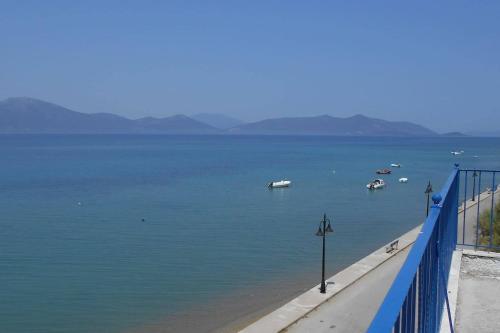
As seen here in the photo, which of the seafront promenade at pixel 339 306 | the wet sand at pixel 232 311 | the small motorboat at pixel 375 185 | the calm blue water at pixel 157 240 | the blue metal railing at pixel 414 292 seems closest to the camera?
the blue metal railing at pixel 414 292

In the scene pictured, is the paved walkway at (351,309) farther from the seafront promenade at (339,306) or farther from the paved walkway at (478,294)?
the paved walkway at (478,294)

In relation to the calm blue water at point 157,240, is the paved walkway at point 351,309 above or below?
above

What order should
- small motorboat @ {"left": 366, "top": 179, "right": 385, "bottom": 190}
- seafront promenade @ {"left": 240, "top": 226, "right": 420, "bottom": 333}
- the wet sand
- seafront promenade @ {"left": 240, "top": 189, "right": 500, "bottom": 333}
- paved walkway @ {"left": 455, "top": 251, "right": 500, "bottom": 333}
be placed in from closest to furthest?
paved walkway @ {"left": 455, "top": 251, "right": 500, "bottom": 333}, seafront promenade @ {"left": 240, "top": 189, "right": 500, "bottom": 333}, seafront promenade @ {"left": 240, "top": 226, "right": 420, "bottom": 333}, the wet sand, small motorboat @ {"left": 366, "top": 179, "right": 385, "bottom": 190}

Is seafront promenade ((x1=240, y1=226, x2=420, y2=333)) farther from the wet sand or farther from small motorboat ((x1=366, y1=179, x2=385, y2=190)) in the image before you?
small motorboat ((x1=366, y1=179, x2=385, y2=190))

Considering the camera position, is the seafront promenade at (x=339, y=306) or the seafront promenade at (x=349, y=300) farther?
the seafront promenade at (x=339, y=306)

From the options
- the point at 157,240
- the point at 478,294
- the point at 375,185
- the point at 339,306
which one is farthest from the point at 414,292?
the point at 375,185

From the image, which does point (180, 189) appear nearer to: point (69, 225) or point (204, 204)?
point (204, 204)

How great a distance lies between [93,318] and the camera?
1994 cm

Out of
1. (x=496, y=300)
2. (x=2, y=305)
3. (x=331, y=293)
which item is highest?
(x=496, y=300)

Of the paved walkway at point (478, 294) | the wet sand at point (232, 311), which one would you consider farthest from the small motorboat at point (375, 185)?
the paved walkway at point (478, 294)

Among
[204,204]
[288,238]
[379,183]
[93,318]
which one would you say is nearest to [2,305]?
[93,318]

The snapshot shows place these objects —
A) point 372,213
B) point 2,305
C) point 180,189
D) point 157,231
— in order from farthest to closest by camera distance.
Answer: point 180,189
point 372,213
point 157,231
point 2,305

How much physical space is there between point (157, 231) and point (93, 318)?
1671 cm

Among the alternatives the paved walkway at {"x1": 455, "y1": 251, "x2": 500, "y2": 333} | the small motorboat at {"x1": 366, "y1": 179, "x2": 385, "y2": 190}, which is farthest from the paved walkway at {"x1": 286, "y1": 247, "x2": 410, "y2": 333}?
the small motorboat at {"x1": 366, "y1": 179, "x2": 385, "y2": 190}
